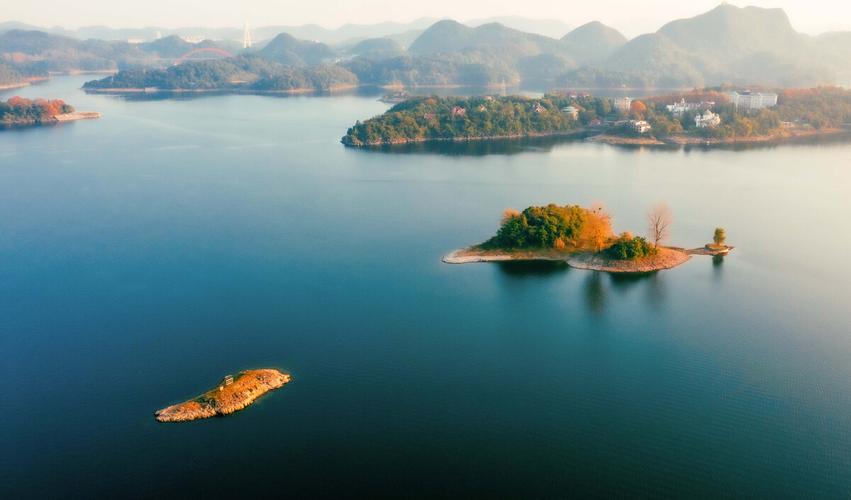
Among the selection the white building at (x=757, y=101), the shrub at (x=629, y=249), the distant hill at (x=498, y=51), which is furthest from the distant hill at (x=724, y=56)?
the shrub at (x=629, y=249)

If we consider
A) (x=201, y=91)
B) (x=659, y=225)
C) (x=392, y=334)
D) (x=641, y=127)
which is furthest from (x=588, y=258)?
(x=201, y=91)

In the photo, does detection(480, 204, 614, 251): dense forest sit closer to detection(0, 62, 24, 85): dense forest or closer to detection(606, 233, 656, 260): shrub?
detection(606, 233, 656, 260): shrub

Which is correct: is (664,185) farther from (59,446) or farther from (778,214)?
(59,446)

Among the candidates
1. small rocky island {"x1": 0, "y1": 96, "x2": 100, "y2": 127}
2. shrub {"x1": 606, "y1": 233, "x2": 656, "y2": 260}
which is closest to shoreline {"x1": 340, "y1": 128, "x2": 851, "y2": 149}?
shrub {"x1": 606, "y1": 233, "x2": 656, "y2": 260}

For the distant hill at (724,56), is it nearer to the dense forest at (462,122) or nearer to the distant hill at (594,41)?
the distant hill at (594,41)

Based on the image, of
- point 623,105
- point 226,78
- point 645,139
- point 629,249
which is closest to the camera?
point 629,249

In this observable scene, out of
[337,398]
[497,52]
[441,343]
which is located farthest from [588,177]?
[497,52]

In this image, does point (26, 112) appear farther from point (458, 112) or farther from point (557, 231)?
point (557, 231)
